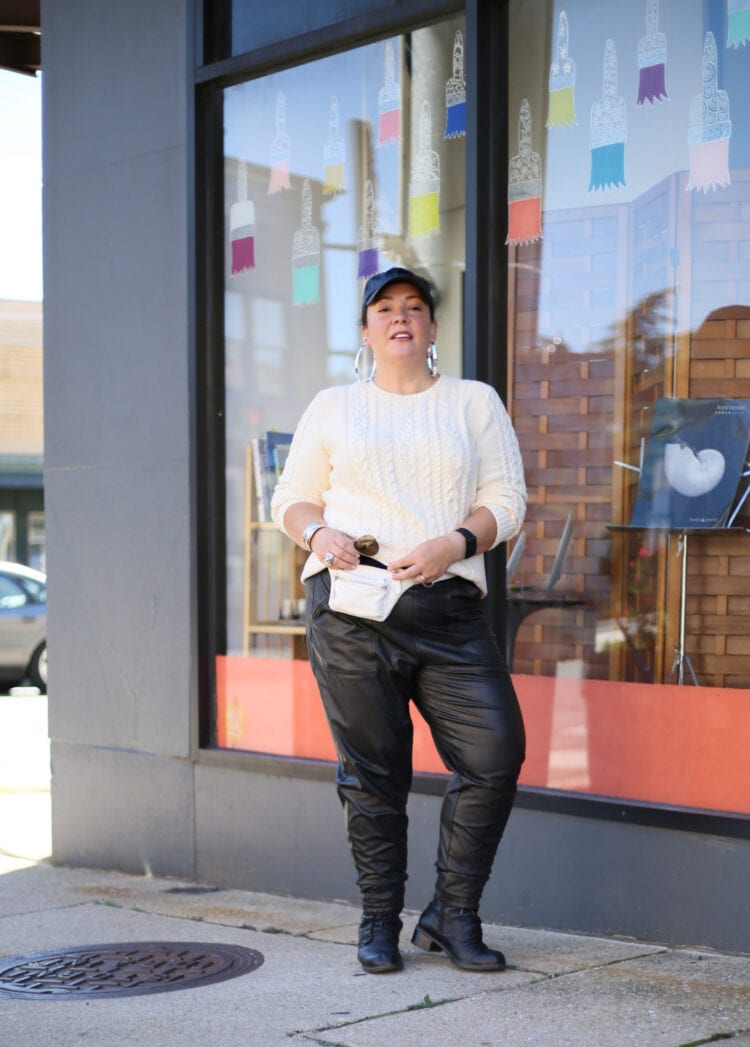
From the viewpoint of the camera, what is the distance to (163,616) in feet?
20.0

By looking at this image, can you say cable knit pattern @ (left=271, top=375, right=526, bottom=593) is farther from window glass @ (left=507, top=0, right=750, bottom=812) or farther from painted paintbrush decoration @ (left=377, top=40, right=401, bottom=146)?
painted paintbrush decoration @ (left=377, top=40, right=401, bottom=146)

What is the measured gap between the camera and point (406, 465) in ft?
13.5

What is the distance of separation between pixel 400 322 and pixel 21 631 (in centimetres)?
1060

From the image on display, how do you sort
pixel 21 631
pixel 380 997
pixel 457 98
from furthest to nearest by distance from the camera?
1. pixel 21 631
2. pixel 457 98
3. pixel 380 997

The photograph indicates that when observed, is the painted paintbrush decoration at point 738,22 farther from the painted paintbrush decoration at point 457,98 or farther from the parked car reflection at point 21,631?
the parked car reflection at point 21,631

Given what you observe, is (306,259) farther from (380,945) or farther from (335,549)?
(380,945)

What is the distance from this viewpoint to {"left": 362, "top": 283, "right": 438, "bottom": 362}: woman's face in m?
4.16

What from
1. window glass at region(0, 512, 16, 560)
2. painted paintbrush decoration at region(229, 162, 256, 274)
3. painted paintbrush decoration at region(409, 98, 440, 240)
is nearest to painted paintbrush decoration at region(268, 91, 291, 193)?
painted paintbrush decoration at region(229, 162, 256, 274)

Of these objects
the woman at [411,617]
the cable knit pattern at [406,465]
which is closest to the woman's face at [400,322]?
the woman at [411,617]

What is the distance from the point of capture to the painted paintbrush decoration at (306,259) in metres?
6.06

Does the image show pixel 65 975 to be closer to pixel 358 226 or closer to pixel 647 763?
pixel 647 763

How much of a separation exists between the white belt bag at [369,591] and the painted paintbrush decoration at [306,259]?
2.30 metres

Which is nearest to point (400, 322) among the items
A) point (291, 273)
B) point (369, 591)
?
point (369, 591)

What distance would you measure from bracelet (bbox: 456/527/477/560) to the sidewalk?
1.18 meters
